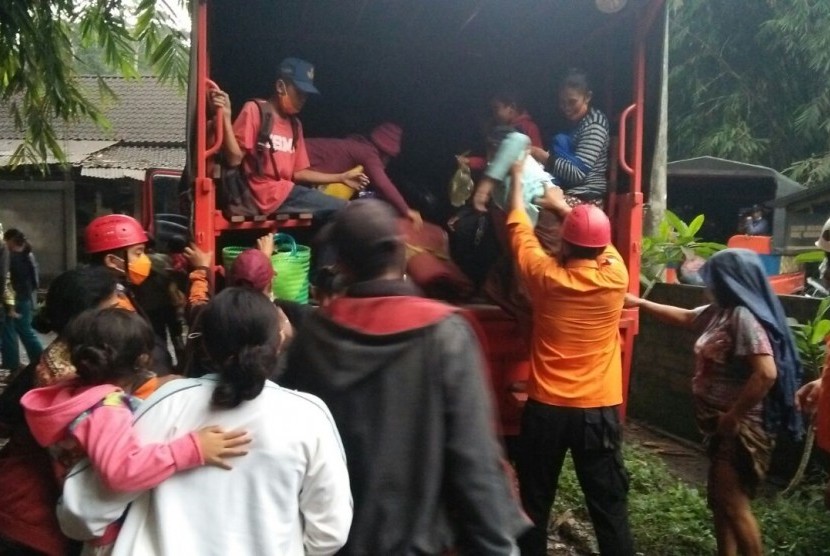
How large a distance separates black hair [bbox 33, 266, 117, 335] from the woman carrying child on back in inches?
18.9

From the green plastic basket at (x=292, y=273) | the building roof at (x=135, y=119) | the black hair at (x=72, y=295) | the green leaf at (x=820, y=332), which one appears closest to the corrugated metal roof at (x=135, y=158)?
the building roof at (x=135, y=119)

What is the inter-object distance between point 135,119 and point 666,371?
14009mm

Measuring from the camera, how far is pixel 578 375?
349 cm

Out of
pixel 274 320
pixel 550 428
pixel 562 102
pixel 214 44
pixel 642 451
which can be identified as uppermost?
pixel 214 44

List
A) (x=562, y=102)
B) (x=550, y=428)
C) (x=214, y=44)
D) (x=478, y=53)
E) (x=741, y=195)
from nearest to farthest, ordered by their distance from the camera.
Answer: (x=550, y=428) → (x=562, y=102) → (x=214, y=44) → (x=478, y=53) → (x=741, y=195)

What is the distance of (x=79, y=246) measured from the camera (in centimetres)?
1580

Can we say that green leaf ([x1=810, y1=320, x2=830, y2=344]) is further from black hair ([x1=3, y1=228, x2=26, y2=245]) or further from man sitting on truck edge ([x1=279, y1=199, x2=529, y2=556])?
black hair ([x1=3, y1=228, x2=26, y2=245])

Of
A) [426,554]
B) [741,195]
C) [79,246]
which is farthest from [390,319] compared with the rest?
[79,246]

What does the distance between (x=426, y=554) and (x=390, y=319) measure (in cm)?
51

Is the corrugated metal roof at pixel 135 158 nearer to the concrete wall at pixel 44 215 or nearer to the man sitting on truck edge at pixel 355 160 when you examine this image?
the concrete wall at pixel 44 215

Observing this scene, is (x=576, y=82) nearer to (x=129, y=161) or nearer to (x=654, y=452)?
(x=654, y=452)

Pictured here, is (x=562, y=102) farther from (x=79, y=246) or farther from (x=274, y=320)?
(x=79, y=246)

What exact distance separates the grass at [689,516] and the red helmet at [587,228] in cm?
175

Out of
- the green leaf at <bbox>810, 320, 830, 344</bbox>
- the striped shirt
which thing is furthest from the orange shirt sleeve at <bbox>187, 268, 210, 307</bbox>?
the green leaf at <bbox>810, 320, 830, 344</bbox>
